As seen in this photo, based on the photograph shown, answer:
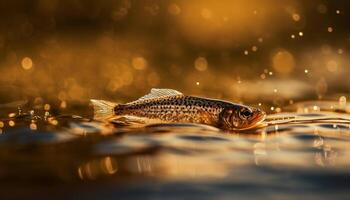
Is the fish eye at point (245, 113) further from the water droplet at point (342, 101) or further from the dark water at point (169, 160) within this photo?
the water droplet at point (342, 101)

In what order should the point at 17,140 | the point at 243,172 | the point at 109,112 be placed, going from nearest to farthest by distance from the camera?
the point at 243,172 → the point at 17,140 → the point at 109,112

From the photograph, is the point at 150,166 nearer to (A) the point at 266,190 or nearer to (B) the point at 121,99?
(A) the point at 266,190

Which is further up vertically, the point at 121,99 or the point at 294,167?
the point at 121,99

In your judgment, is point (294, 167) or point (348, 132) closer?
point (294, 167)

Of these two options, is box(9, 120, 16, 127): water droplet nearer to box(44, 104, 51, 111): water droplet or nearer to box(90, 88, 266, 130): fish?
box(90, 88, 266, 130): fish

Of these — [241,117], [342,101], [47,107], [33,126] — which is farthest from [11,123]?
[342,101]

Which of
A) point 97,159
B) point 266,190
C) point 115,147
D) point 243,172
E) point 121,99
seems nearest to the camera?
point 266,190

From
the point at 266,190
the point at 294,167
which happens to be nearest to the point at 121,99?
the point at 294,167
